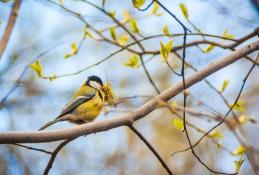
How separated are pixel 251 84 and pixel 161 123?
4.09 feet

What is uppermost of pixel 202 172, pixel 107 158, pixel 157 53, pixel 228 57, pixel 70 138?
pixel 157 53

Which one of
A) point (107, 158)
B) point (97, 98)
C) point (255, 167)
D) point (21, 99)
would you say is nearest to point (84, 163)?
point (107, 158)

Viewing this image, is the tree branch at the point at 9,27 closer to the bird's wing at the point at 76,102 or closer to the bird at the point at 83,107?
the bird at the point at 83,107

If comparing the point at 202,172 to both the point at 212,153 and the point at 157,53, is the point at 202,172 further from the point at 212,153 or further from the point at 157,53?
the point at 157,53

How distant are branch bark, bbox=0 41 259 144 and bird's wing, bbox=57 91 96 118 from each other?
3.92ft

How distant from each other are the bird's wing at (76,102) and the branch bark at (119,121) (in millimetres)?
1196

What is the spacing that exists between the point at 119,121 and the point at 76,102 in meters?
1.37

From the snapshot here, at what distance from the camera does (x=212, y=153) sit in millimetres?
4387

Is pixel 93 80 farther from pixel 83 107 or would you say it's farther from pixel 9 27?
pixel 9 27

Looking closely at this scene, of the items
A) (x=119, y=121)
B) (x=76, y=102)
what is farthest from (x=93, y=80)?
(x=119, y=121)

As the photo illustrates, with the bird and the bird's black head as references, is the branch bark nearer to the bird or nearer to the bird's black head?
the bird

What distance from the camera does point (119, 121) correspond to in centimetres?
167

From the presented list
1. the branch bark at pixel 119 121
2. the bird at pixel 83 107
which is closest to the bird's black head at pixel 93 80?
the bird at pixel 83 107

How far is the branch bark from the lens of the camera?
4.89ft
